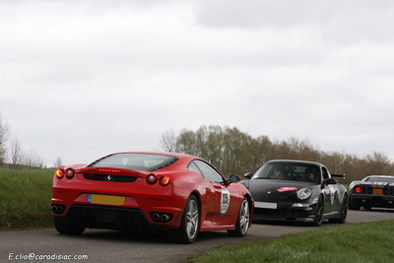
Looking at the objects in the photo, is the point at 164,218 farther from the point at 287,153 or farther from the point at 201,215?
the point at 287,153

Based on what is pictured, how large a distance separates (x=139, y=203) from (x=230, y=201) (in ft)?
7.85

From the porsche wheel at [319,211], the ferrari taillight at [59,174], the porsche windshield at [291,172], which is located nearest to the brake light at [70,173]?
the ferrari taillight at [59,174]

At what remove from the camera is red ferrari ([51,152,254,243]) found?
7453mm

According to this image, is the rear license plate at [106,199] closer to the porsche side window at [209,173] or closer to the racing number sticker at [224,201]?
the porsche side window at [209,173]

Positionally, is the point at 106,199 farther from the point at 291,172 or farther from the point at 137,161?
the point at 291,172

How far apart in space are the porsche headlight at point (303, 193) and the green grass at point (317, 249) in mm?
1728

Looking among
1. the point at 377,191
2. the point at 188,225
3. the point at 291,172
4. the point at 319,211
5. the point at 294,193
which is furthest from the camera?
the point at 377,191

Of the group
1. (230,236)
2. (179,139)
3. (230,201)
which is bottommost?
(230,236)

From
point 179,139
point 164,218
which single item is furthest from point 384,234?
point 179,139

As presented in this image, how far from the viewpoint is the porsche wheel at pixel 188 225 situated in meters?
7.75

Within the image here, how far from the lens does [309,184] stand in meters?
13.3

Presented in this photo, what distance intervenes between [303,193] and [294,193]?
0.21m

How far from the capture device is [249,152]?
95562 millimetres

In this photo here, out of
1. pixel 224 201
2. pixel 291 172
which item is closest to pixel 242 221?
pixel 224 201
